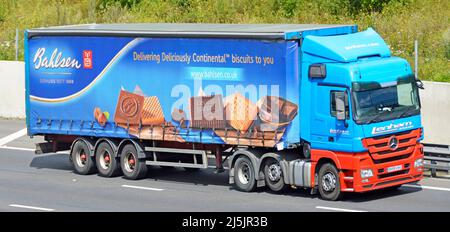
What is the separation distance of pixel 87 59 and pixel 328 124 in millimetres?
6253


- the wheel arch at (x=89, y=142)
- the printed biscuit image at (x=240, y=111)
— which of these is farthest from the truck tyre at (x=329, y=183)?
the wheel arch at (x=89, y=142)

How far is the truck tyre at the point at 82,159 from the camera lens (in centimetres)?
2405

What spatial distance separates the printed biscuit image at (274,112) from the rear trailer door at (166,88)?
0.06ft

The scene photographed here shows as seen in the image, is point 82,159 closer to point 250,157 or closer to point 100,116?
point 100,116

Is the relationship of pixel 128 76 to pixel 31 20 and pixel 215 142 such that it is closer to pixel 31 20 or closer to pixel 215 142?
pixel 215 142

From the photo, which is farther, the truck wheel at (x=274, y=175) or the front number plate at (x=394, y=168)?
the truck wheel at (x=274, y=175)

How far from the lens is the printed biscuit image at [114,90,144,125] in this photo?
22812mm

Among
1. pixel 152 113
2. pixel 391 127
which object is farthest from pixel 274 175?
pixel 152 113

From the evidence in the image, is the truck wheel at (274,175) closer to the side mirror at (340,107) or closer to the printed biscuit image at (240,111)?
the printed biscuit image at (240,111)

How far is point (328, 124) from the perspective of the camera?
20125 mm

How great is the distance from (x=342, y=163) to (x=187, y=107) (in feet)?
12.4

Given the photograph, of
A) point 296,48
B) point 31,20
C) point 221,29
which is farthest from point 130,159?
point 31,20
